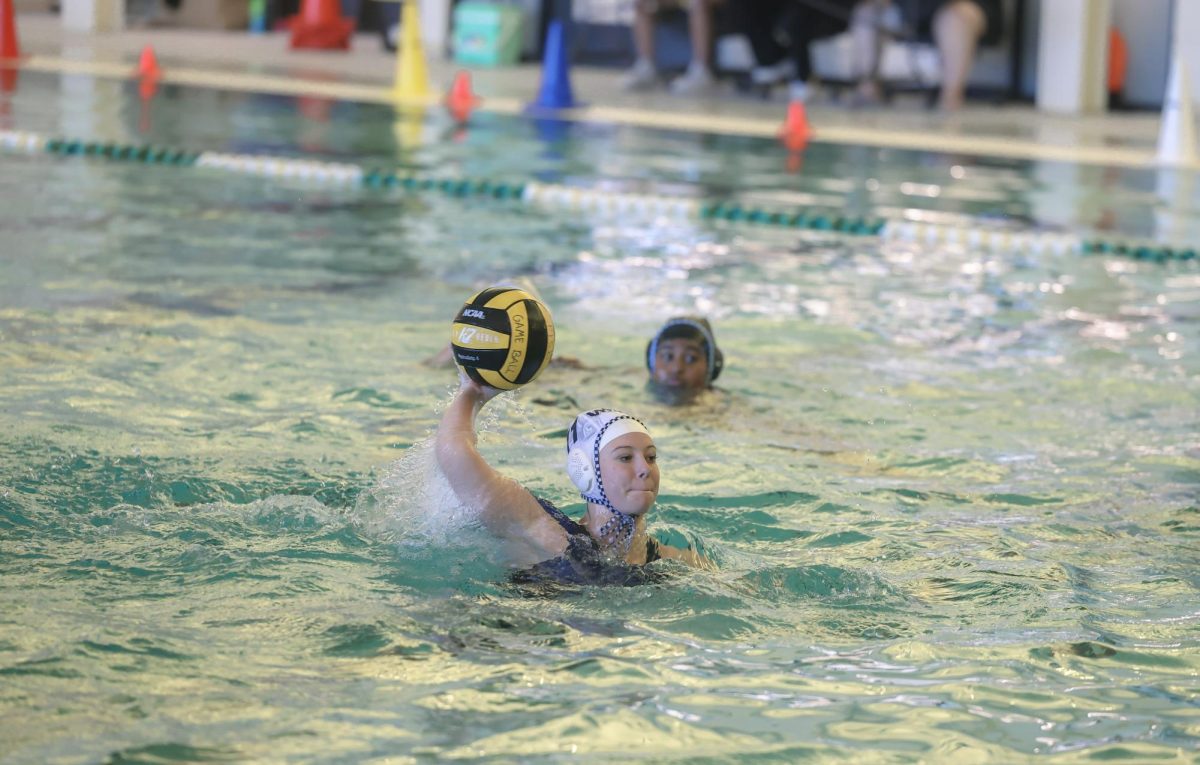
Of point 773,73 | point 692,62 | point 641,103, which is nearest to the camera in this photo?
point 641,103

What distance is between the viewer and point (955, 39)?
16250 millimetres

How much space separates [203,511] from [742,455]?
1.93 meters

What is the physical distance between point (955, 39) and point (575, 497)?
1240 centimetres

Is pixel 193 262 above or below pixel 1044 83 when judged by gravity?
below

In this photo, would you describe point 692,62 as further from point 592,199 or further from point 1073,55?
point 592,199

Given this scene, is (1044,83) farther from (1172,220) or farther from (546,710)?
(546,710)

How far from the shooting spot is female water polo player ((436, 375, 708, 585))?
3.89 meters

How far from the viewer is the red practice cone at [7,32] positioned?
1792cm

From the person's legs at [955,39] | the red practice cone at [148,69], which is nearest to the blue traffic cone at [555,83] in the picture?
the person's legs at [955,39]

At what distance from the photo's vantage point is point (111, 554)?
409 centimetres

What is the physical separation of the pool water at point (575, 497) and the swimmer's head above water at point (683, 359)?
0.10m

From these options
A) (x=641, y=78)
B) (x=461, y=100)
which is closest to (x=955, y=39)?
(x=641, y=78)

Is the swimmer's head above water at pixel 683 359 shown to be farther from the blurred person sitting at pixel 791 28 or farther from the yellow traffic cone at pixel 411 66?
the blurred person sitting at pixel 791 28

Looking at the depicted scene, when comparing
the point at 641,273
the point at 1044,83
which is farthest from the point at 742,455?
the point at 1044,83
